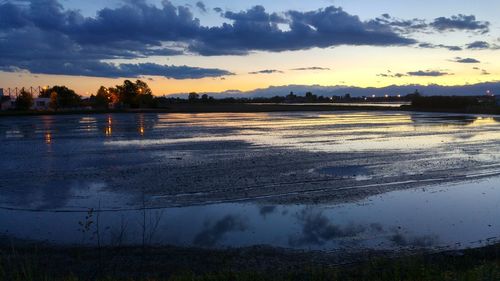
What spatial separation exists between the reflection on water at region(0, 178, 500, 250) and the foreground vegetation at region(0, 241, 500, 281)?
2.39 feet

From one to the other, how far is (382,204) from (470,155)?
41.0ft

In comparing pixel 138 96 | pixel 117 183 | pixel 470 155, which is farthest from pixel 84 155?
pixel 138 96

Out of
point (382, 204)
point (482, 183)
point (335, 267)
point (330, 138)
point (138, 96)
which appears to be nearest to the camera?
point (335, 267)

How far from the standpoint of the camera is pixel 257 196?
1490cm

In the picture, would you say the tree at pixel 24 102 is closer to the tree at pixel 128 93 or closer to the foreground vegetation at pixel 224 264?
the tree at pixel 128 93

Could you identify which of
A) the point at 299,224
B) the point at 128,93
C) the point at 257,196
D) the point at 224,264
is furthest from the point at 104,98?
the point at 224,264

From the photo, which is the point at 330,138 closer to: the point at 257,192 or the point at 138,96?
the point at 257,192

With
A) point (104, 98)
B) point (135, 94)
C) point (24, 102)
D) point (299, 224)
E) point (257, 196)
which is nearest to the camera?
point (299, 224)

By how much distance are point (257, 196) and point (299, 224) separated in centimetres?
319

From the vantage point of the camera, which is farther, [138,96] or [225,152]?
[138,96]

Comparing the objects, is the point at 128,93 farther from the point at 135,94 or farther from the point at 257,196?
the point at 257,196

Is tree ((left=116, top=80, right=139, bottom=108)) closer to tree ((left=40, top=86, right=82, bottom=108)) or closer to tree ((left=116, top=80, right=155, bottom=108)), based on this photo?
tree ((left=116, top=80, right=155, bottom=108))

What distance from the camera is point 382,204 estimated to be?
1393cm

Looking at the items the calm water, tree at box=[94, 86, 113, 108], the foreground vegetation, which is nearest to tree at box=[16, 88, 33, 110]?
tree at box=[94, 86, 113, 108]
